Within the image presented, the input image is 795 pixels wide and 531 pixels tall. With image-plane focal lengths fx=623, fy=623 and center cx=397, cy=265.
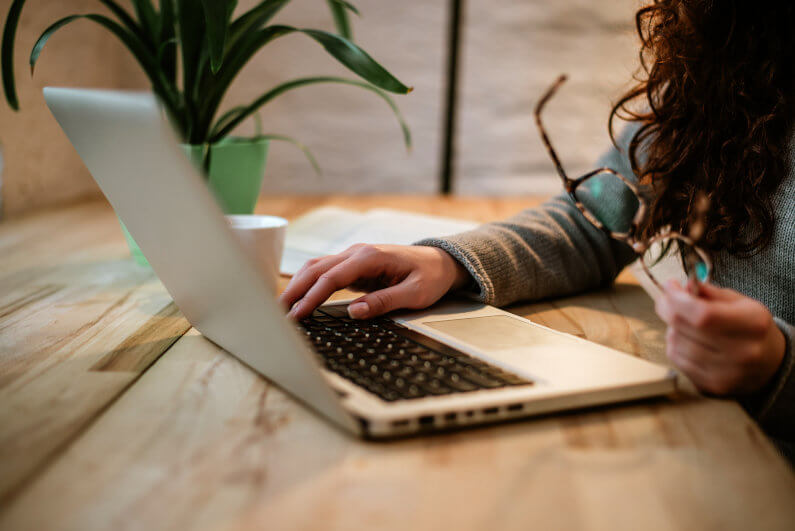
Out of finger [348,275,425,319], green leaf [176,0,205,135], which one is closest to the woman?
finger [348,275,425,319]

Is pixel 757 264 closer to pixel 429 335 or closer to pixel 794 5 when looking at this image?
pixel 794 5

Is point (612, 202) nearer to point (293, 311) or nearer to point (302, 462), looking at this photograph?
point (293, 311)

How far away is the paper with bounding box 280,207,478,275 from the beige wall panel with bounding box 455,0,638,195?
783 millimetres

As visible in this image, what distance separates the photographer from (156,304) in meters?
0.70

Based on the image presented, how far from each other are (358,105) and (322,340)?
132 centimetres

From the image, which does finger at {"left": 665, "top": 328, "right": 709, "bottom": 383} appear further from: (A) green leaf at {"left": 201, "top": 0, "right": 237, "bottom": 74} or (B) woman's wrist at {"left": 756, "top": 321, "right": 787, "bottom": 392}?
(A) green leaf at {"left": 201, "top": 0, "right": 237, "bottom": 74}

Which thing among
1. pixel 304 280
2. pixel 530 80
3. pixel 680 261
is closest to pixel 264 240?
pixel 304 280

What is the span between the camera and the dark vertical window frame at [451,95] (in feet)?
5.62

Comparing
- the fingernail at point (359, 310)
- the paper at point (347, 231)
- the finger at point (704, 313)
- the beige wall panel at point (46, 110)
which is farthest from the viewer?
the beige wall panel at point (46, 110)

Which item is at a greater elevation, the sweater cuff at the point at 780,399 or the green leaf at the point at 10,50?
the green leaf at the point at 10,50

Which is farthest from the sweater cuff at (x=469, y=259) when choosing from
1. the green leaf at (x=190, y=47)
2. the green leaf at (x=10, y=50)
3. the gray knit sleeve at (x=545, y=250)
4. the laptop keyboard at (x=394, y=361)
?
the green leaf at (x=10, y=50)

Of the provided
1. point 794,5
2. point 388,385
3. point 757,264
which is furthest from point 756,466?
point 794,5

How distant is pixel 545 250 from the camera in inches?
29.7

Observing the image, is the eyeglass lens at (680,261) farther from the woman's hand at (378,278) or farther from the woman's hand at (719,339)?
the woman's hand at (378,278)
